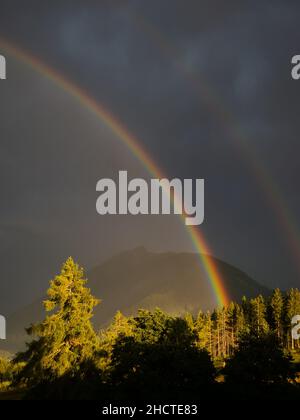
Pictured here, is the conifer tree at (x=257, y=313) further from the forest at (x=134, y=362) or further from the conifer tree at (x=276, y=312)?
the forest at (x=134, y=362)

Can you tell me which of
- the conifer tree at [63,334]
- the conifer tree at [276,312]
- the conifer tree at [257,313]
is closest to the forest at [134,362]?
the conifer tree at [63,334]

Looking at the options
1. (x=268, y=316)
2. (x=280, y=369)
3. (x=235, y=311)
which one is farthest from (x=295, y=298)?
(x=280, y=369)

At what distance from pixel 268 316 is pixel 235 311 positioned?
407 inches

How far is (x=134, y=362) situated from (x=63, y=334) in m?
6.60

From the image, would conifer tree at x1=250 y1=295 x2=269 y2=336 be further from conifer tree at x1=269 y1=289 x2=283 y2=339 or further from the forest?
the forest

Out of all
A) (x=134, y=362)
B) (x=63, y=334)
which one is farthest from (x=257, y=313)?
(x=134, y=362)

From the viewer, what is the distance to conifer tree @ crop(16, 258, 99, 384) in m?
33.0

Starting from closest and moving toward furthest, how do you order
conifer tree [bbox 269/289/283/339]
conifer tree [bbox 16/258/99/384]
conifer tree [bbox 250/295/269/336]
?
conifer tree [bbox 16/258/99/384]
conifer tree [bbox 250/295/269/336]
conifer tree [bbox 269/289/283/339]

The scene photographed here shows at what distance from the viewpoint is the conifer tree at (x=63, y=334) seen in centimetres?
3300

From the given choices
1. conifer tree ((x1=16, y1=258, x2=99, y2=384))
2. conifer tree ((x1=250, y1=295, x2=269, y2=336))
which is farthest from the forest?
conifer tree ((x1=250, y1=295, x2=269, y2=336))
